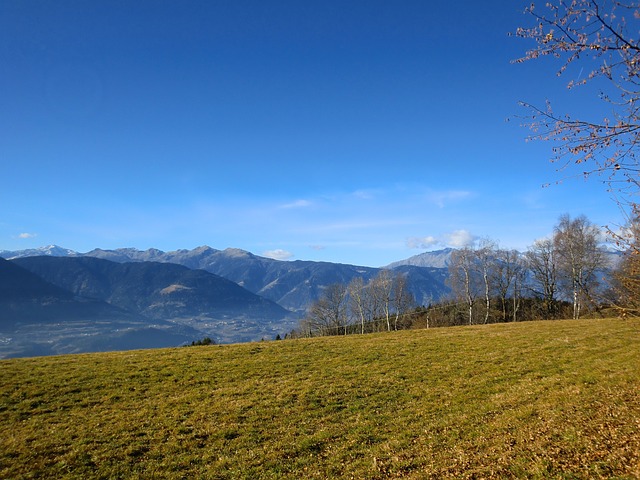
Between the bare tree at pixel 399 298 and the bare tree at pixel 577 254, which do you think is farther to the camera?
the bare tree at pixel 399 298

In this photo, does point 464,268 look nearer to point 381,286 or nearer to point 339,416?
point 381,286

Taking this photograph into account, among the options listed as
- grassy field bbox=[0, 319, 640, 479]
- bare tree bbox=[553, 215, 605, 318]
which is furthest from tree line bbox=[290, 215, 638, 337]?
grassy field bbox=[0, 319, 640, 479]

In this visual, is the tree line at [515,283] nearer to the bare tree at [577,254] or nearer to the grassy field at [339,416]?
the bare tree at [577,254]

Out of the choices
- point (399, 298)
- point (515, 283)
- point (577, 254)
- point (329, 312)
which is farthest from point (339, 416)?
point (329, 312)

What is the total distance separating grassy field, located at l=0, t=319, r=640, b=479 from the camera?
11414 mm

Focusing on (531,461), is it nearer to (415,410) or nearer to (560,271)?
(415,410)

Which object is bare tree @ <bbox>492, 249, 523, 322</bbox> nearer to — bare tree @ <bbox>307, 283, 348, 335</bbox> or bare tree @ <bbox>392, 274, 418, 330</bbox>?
bare tree @ <bbox>392, 274, 418, 330</bbox>

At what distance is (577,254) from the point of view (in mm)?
66625

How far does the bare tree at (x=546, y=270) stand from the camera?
76.3 m

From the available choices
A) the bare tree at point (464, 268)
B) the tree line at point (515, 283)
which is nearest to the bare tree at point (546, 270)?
the tree line at point (515, 283)

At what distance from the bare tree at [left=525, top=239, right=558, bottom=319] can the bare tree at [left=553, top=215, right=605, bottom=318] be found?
4114 mm

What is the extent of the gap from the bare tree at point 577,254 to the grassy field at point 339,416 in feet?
127

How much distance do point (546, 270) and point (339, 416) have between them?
3029 inches

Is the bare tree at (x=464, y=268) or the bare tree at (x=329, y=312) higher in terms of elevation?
the bare tree at (x=464, y=268)
